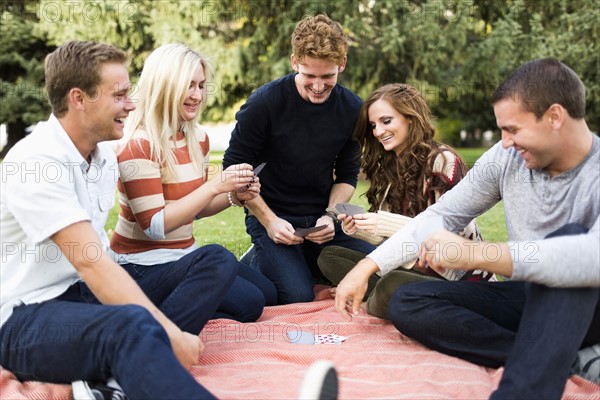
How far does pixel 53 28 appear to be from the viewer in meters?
14.2

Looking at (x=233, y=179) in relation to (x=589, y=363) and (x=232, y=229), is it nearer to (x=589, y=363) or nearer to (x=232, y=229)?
(x=589, y=363)

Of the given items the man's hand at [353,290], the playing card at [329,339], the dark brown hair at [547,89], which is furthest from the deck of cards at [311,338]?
the dark brown hair at [547,89]

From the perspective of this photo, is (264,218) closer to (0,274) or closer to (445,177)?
(445,177)

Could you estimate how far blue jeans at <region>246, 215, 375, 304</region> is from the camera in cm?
385

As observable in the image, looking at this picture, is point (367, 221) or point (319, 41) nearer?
point (367, 221)

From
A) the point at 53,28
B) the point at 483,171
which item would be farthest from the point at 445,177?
the point at 53,28

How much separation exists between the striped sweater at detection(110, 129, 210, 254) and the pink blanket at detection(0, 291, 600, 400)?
490 mm

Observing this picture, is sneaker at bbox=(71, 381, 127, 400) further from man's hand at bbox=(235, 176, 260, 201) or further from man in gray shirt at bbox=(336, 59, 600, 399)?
man's hand at bbox=(235, 176, 260, 201)

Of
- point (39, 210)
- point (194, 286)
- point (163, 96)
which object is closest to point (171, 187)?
point (163, 96)

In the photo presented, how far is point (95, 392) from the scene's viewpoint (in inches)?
86.0

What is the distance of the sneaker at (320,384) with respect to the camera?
191cm

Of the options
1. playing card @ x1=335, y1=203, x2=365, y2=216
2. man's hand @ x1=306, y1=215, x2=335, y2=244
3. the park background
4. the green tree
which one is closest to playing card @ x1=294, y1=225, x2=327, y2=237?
man's hand @ x1=306, y1=215, x2=335, y2=244

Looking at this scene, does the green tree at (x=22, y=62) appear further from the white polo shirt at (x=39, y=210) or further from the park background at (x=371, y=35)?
the white polo shirt at (x=39, y=210)

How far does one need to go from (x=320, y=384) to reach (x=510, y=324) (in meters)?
1.15
